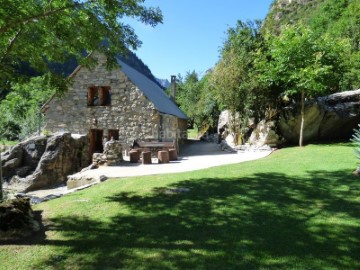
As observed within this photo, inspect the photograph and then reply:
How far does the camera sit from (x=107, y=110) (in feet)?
70.6

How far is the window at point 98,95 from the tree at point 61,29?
13341mm

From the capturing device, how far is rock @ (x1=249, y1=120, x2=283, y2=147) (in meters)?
20.8

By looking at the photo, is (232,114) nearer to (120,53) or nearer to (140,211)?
(120,53)

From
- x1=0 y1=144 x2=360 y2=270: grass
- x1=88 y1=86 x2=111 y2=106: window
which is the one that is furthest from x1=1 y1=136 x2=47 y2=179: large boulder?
x1=0 y1=144 x2=360 y2=270: grass

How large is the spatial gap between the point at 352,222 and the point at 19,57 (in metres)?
8.55

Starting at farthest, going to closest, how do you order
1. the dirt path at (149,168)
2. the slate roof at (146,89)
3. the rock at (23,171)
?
the slate roof at (146,89), the rock at (23,171), the dirt path at (149,168)

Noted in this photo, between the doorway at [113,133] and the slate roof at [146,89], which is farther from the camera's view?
the doorway at [113,133]

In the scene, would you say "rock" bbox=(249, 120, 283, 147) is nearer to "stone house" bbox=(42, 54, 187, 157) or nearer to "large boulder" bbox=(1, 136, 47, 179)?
"stone house" bbox=(42, 54, 187, 157)

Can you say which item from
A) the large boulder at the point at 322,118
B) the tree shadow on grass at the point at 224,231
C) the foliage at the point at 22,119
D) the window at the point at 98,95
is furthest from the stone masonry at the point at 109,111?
the tree shadow on grass at the point at 224,231

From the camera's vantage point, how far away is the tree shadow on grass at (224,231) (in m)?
4.45

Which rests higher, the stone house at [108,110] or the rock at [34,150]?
the stone house at [108,110]

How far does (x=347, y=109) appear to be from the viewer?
2086 centimetres

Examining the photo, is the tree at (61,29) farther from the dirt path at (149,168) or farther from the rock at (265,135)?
the rock at (265,135)

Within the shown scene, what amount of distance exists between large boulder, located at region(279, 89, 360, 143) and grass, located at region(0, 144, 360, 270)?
11884mm
